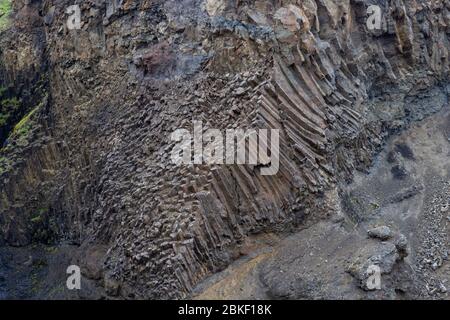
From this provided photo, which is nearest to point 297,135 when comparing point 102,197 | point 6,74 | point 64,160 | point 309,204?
point 309,204

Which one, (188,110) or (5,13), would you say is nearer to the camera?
(188,110)

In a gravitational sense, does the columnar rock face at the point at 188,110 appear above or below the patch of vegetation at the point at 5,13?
below

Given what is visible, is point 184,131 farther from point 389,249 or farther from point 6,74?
point 6,74

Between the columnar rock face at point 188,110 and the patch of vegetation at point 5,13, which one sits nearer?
the columnar rock face at point 188,110

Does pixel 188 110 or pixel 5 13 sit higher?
pixel 5 13
